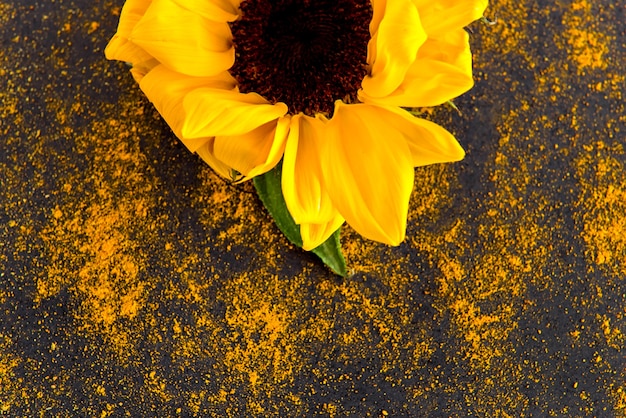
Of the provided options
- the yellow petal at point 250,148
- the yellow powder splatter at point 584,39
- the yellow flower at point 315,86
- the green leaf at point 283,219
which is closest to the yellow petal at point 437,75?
the yellow flower at point 315,86

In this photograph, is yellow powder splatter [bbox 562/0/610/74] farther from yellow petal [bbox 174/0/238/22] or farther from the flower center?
yellow petal [bbox 174/0/238/22]

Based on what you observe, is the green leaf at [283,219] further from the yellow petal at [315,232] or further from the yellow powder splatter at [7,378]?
the yellow powder splatter at [7,378]

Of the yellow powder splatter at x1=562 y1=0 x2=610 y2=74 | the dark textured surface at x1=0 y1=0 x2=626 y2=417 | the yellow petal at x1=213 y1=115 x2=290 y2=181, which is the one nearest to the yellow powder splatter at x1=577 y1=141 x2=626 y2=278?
the dark textured surface at x1=0 y1=0 x2=626 y2=417

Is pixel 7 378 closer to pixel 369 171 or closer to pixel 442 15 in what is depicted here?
pixel 369 171

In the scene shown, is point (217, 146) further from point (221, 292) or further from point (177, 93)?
point (221, 292)

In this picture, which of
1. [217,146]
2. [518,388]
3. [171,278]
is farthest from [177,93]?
[518,388]
